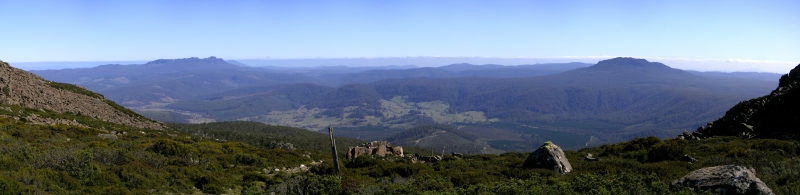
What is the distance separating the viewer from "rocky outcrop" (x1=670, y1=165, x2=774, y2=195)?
12.8m

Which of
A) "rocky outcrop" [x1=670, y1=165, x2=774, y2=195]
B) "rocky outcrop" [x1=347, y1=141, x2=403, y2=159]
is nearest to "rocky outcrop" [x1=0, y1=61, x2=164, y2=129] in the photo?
"rocky outcrop" [x1=347, y1=141, x2=403, y2=159]

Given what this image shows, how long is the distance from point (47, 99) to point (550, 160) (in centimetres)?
5534

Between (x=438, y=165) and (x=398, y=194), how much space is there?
37.7 ft

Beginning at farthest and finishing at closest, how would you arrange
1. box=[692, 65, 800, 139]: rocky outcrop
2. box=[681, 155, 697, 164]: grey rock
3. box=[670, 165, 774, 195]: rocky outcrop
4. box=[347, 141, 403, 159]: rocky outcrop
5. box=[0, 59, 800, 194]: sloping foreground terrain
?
box=[347, 141, 403, 159]: rocky outcrop < box=[692, 65, 800, 139]: rocky outcrop < box=[681, 155, 697, 164]: grey rock < box=[0, 59, 800, 194]: sloping foreground terrain < box=[670, 165, 774, 195]: rocky outcrop

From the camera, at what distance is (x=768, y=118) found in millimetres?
29703

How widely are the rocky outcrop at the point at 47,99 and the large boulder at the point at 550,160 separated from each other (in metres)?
49.4

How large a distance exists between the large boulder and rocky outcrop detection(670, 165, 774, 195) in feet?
22.0

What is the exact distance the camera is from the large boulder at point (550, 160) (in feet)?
70.7

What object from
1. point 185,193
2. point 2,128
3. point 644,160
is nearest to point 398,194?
point 185,193

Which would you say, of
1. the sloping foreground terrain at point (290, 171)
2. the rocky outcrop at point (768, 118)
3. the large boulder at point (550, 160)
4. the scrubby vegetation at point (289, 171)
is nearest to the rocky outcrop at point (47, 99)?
the scrubby vegetation at point (289, 171)

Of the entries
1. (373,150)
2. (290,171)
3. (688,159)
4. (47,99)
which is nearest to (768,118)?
(688,159)

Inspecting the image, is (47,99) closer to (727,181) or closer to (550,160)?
(550,160)

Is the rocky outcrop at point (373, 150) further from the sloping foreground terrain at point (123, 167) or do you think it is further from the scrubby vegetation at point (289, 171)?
the scrubby vegetation at point (289, 171)

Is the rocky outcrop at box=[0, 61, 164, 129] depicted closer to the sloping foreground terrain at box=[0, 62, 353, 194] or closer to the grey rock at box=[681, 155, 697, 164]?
the sloping foreground terrain at box=[0, 62, 353, 194]
